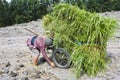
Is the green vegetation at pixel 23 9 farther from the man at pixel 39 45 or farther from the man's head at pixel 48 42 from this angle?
the man's head at pixel 48 42

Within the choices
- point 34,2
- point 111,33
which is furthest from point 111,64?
point 34,2

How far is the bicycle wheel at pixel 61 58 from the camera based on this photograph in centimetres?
680

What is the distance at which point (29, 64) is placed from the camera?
7250 millimetres

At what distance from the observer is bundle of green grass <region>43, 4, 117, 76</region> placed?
6.54 meters

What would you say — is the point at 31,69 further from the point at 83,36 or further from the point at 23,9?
the point at 23,9

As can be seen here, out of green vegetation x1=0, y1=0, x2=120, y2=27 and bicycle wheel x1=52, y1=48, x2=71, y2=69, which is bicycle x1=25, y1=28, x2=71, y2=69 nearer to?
bicycle wheel x1=52, y1=48, x2=71, y2=69

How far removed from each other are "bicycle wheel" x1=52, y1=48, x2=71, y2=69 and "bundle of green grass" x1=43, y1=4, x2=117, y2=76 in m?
0.10

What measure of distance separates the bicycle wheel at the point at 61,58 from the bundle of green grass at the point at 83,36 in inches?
3.9

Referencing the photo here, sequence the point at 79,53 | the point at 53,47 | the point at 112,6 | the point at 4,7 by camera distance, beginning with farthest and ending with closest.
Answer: the point at 112,6 → the point at 4,7 → the point at 53,47 → the point at 79,53

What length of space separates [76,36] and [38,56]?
0.94 meters

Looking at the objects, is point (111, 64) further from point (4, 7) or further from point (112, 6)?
point (112, 6)

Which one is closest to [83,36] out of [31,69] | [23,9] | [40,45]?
[40,45]

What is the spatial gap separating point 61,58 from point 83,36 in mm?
649

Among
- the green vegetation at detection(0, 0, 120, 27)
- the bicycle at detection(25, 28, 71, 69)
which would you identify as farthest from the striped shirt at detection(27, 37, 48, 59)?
the green vegetation at detection(0, 0, 120, 27)
